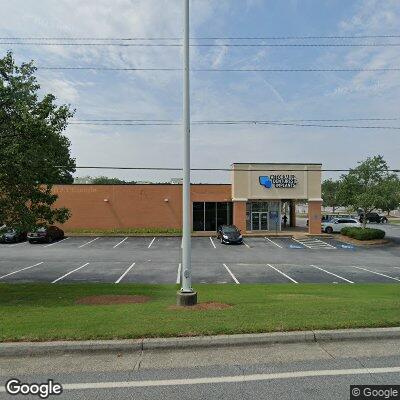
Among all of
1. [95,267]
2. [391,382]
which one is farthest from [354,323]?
[95,267]

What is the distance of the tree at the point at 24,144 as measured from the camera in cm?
1152

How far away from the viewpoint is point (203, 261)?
24047 mm

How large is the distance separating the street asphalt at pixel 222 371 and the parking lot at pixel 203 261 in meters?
11.3

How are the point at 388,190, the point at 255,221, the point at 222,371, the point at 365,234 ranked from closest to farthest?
1. the point at 222,371
2. the point at 365,234
3. the point at 388,190
4. the point at 255,221

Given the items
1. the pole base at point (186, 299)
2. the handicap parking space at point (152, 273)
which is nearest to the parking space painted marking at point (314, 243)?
the handicap parking space at point (152, 273)

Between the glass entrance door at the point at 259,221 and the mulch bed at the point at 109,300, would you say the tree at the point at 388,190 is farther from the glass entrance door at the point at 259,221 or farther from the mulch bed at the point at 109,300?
the mulch bed at the point at 109,300

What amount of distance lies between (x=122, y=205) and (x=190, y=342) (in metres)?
36.0

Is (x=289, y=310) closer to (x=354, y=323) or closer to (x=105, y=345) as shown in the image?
(x=354, y=323)

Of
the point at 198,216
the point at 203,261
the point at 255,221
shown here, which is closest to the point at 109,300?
the point at 203,261

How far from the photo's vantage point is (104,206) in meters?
41.5

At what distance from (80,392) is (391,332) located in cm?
488

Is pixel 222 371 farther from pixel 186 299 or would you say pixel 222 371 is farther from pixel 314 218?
pixel 314 218

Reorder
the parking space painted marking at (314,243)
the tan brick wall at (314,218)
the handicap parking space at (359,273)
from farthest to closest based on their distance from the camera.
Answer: the tan brick wall at (314,218) → the parking space painted marking at (314,243) → the handicap parking space at (359,273)

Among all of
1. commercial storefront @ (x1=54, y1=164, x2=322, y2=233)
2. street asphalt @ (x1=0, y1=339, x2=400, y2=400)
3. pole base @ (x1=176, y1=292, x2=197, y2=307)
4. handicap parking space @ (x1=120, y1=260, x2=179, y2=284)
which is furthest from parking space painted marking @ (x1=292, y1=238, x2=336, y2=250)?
street asphalt @ (x1=0, y1=339, x2=400, y2=400)
